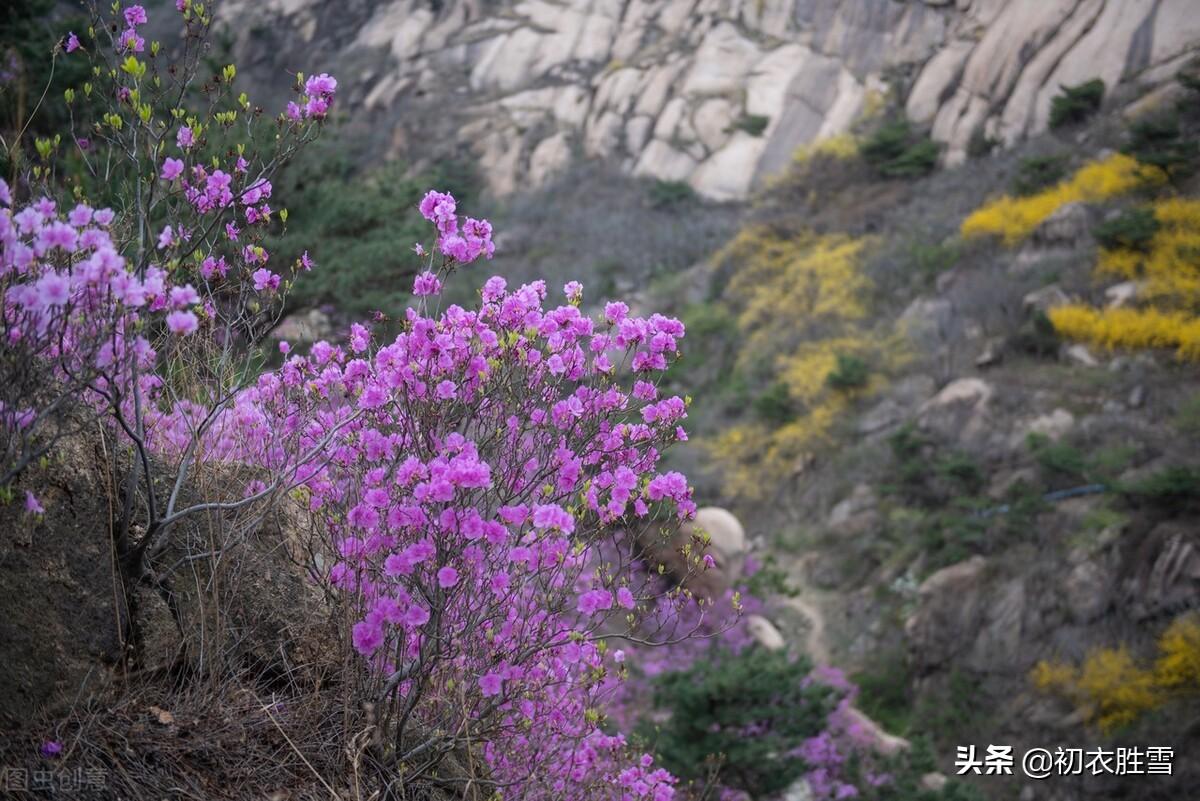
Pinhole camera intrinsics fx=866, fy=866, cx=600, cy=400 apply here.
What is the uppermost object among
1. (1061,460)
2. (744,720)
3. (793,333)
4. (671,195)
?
(1061,460)

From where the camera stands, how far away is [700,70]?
97.3 ft

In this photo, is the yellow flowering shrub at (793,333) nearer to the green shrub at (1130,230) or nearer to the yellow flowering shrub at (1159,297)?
the yellow flowering shrub at (1159,297)

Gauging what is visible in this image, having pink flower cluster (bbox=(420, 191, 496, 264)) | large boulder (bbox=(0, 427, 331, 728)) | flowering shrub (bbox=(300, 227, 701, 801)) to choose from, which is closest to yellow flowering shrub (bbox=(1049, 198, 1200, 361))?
flowering shrub (bbox=(300, 227, 701, 801))

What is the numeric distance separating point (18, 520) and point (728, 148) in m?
27.9

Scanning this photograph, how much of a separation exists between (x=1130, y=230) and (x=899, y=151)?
37.1 ft

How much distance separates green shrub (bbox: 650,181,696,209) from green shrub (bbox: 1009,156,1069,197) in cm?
1213

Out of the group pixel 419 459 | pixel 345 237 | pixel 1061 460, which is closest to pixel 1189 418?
pixel 1061 460

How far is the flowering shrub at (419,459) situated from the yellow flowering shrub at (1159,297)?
34.8 ft

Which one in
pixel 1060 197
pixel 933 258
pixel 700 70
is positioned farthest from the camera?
pixel 700 70

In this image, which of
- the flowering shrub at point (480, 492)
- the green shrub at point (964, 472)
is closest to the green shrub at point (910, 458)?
the green shrub at point (964, 472)

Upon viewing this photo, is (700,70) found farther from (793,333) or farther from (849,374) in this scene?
(849,374)

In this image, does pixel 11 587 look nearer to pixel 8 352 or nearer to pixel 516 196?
pixel 8 352

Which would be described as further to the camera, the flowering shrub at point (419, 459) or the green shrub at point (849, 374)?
the green shrub at point (849, 374)

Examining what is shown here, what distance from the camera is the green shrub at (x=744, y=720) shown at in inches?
214
